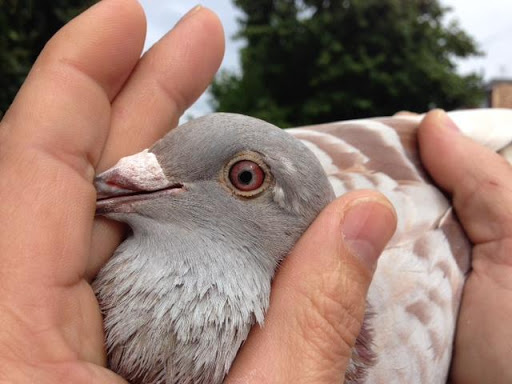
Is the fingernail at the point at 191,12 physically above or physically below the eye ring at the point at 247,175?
above

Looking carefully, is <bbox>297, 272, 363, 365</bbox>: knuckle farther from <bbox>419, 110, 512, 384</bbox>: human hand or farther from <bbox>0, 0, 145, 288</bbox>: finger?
<bbox>419, 110, 512, 384</bbox>: human hand

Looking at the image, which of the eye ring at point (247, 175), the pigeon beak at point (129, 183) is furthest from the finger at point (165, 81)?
the eye ring at point (247, 175)

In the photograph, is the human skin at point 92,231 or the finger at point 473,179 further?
the finger at point 473,179

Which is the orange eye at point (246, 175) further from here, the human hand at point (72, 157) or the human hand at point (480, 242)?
the human hand at point (480, 242)

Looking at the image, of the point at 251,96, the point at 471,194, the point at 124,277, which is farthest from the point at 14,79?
the point at 251,96

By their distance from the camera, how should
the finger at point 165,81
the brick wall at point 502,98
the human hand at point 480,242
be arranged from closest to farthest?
the finger at point 165,81, the human hand at point 480,242, the brick wall at point 502,98

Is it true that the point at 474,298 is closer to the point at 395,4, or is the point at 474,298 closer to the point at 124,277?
the point at 124,277

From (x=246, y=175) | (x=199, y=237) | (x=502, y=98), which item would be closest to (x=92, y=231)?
(x=199, y=237)
